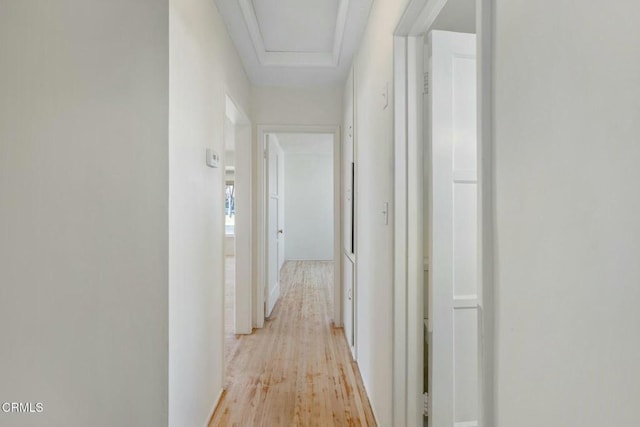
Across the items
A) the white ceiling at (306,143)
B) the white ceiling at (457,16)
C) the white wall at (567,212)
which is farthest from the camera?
the white ceiling at (306,143)

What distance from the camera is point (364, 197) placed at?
7.48 ft

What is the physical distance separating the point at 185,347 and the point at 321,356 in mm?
1490

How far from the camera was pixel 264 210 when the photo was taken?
3.41 meters

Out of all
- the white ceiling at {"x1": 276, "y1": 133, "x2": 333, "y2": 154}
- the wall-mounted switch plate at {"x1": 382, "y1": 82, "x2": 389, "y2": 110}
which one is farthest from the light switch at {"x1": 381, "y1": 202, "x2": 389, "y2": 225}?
the white ceiling at {"x1": 276, "y1": 133, "x2": 333, "y2": 154}

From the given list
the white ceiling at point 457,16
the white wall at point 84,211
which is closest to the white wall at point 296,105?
the white ceiling at point 457,16

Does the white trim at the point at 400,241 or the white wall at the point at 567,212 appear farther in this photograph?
the white trim at the point at 400,241

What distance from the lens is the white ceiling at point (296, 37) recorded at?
2125mm

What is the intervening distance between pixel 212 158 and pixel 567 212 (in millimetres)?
1757

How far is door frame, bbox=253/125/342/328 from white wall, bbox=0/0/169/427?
1.99 meters

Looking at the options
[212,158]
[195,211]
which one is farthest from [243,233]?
[195,211]

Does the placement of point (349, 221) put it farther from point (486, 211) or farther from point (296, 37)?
point (486, 211)

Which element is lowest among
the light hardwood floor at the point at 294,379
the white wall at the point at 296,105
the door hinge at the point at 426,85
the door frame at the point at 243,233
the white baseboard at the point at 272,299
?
the light hardwood floor at the point at 294,379

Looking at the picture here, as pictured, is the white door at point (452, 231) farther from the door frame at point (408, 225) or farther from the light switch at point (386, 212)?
the light switch at point (386, 212)

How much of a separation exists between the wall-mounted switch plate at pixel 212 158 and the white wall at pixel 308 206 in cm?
543
